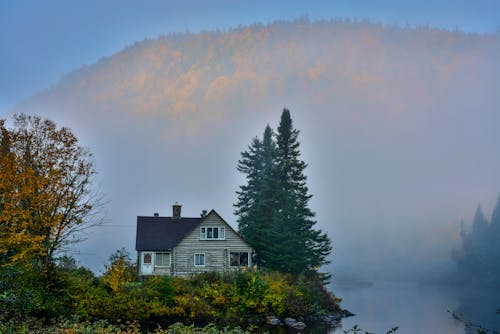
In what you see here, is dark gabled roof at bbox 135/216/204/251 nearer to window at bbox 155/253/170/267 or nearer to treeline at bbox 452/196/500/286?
window at bbox 155/253/170/267

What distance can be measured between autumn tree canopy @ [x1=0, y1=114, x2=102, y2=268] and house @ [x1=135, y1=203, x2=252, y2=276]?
55.0 feet

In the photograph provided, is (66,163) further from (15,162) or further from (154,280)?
(154,280)

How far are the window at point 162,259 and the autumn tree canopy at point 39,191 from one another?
1727 cm

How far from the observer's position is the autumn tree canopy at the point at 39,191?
Answer: 33844mm

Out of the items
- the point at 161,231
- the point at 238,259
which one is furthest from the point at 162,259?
the point at 238,259

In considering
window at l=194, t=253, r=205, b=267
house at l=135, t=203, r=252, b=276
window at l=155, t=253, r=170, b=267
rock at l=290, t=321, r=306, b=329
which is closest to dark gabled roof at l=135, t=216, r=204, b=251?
house at l=135, t=203, r=252, b=276

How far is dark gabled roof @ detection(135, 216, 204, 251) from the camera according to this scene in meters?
56.1

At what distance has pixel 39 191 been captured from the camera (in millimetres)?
35812

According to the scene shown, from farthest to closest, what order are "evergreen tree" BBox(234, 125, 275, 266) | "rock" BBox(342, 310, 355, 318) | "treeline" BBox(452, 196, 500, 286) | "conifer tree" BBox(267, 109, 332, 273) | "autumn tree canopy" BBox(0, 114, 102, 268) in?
"treeline" BBox(452, 196, 500, 286) < "evergreen tree" BBox(234, 125, 275, 266) < "conifer tree" BBox(267, 109, 332, 273) < "rock" BBox(342, 310, 355, 318) < "autumn tree canopy" BBox(0, 114, 102, 268)

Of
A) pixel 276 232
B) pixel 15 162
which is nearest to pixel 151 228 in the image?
pixel 276 232

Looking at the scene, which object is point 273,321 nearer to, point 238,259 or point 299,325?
point 299,325

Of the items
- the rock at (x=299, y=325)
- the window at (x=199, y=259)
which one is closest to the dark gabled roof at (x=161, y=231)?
the window at (x=199, y=259)

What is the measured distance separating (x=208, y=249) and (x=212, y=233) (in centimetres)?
170

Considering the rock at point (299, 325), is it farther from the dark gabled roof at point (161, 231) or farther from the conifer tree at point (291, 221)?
the dark gabled roof at point (161, 231)
